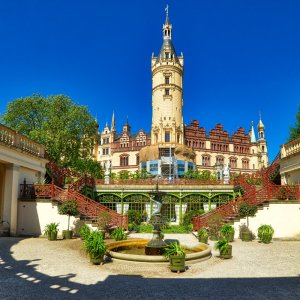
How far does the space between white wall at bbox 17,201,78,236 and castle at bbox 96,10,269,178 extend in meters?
37.4

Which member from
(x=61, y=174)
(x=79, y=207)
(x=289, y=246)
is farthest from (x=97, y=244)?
(x=61, y=174)

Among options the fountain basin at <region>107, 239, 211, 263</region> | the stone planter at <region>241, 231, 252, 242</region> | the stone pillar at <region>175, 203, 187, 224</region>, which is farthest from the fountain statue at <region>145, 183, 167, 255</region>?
the stone pillar at <region>175, 203, 187, 224</region>

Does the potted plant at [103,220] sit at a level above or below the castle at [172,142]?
below

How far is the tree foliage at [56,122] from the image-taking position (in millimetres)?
29250

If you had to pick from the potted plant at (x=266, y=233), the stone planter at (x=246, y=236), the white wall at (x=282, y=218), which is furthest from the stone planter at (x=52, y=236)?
the white wall at (x=282, y=218)

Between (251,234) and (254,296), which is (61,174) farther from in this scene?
(254,296)

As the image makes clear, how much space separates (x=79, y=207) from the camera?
727 inches

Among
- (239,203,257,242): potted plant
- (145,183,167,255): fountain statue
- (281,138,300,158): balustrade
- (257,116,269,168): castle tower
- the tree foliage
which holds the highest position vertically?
(257,116,269,168): castle tower

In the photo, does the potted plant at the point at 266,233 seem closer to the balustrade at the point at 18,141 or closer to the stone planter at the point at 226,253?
the stone planter at the point at 226,253

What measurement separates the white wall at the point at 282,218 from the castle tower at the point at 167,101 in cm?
4706

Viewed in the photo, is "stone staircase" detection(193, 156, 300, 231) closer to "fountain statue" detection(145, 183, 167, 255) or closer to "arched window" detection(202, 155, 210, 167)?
"fountain statue" detection(145, 183, 167, 255)

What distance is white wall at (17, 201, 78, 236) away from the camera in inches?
717

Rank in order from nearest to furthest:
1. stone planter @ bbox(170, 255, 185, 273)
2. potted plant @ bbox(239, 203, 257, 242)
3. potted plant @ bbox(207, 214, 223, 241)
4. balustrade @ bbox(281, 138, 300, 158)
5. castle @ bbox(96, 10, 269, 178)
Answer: stone planter @ bbox(170, 255, 185, 273), potted plant @ bbox(239, 203, 257, 242), potted plant @ bbox(207, 214, 223, 241), balustrade @ bbox(281, 138, 300, 158), castle @ bbox(96, 10, 269, 178)

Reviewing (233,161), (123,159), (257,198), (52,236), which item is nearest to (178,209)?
(257,198)
